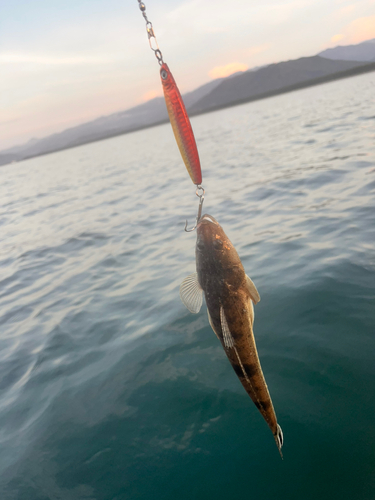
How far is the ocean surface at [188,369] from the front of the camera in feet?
15.4

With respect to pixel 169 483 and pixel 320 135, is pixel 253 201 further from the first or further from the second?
pixel 320 135

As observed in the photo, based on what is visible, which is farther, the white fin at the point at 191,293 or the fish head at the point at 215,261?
the white fin at the point at 191,293

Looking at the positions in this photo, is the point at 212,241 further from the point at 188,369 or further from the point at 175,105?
the point at 188,369

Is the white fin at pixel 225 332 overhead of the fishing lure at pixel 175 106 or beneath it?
beneath

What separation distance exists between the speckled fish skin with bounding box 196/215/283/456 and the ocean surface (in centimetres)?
163

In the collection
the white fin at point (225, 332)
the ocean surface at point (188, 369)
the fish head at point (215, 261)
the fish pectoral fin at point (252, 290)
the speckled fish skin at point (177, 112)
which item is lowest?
the ocean surface at point (188, 369)

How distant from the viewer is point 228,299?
328 centimetres

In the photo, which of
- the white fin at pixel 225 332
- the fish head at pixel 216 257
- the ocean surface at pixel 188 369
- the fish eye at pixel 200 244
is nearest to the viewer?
the white fin at pixel 225 332

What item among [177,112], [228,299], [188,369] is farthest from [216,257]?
[188,369]

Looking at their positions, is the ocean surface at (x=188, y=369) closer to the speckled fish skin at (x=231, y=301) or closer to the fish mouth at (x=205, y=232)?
the speckled fish skin at (x=231, y=301)

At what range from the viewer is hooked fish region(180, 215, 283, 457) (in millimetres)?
3291

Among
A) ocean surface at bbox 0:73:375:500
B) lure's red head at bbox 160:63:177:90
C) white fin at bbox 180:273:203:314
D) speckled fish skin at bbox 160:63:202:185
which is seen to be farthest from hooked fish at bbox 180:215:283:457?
ocean surface at bbox 0:73:375:500

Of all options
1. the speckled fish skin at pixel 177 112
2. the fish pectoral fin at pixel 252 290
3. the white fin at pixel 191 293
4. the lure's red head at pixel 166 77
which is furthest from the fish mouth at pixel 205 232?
the lure's red head at pixel 166 77

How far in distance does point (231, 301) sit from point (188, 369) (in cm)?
366
